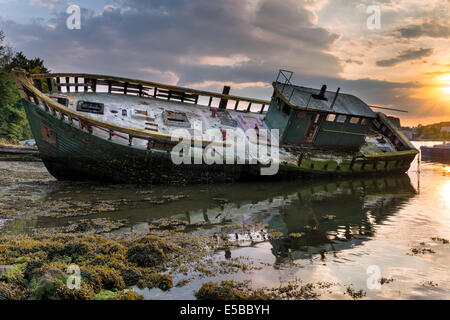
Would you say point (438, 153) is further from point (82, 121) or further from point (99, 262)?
point (99, 262)

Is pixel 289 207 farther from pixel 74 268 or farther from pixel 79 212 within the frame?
pixel 74 268

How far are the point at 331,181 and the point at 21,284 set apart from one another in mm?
16714

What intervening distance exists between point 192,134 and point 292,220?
298 inches

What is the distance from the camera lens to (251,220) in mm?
9203

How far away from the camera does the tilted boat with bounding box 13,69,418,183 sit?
12180 mm

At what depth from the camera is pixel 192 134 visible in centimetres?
1534

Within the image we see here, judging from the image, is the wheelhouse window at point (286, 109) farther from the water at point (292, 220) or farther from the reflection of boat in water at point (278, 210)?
the water at point (292, 220)

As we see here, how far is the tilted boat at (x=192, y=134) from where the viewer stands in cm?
1218

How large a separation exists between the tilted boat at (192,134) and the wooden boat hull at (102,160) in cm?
4

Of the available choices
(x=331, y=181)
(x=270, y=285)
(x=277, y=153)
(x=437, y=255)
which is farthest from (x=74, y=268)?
(x=331, y=181)

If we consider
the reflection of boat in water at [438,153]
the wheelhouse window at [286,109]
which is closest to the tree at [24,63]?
the wheelhouse window at [286,109]
